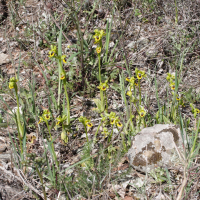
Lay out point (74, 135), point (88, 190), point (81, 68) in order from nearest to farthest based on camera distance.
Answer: point (88, 190), point (74, 135), point (81, 68)

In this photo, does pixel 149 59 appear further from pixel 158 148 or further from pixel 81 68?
pixel 158 148

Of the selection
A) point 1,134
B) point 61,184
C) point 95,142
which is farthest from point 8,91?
point 61,184

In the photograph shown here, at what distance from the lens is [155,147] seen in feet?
6.69

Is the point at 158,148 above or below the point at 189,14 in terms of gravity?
below

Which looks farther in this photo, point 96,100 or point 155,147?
point 96,100

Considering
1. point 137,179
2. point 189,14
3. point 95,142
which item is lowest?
point 137,179

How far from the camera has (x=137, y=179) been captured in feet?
6.45

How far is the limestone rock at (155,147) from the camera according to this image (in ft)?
6.49

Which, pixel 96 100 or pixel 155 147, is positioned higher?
pixel 96 100

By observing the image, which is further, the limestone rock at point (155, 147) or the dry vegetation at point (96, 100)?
the limestone rock at point (155, 147)

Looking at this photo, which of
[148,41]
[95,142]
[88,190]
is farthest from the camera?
[148,41]

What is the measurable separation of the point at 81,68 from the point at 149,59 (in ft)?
3.10

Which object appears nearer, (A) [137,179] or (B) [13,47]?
(A) [137,179]

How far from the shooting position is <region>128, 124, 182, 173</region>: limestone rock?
1.98m
